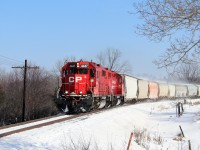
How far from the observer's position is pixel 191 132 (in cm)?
1830

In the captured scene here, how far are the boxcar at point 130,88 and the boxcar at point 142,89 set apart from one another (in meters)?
0.97

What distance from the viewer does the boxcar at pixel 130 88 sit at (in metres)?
35.1

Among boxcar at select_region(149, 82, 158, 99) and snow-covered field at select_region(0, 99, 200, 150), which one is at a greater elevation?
boxcar at select_region(149, 82, 158, 99)

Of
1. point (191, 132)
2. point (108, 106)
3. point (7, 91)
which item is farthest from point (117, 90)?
point (7, 91)

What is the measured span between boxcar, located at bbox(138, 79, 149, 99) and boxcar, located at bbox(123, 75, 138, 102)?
3.19 ft

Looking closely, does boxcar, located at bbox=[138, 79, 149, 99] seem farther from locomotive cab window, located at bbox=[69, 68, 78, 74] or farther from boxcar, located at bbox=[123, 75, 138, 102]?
locomotive cab window, located at bbox=[69, 68, 78, 74]

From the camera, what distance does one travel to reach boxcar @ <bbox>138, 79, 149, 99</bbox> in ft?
138

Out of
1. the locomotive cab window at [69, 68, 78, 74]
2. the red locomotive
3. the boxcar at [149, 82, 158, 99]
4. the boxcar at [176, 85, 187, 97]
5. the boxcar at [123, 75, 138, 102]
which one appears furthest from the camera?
the boxcar at [176, 85, 187, 97]

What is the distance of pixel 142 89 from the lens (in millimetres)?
43062

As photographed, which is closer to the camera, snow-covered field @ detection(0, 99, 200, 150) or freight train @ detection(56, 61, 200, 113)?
snow-covered field @ detection(0, 99, 200, 150)

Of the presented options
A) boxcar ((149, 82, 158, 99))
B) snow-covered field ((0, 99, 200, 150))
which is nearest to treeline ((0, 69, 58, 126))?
boxcar ((149, 82, 158, 99))

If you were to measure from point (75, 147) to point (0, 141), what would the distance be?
8.28 feet

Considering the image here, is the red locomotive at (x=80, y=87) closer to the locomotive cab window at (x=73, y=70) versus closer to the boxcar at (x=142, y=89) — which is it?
the locomotive cab window at (x=73, y=70)

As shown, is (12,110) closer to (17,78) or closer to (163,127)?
(17,78)
